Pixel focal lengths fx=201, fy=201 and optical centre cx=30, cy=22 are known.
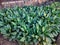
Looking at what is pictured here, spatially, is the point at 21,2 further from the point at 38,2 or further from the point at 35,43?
the point at 35,43

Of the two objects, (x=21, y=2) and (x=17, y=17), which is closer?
(x=17, y=17)

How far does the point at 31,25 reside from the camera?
14.2 feet

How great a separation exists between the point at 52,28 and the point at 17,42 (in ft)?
2.62

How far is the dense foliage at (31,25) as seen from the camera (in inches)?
161

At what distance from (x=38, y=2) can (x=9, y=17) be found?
1.59 meters

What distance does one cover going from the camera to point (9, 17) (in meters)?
4.61

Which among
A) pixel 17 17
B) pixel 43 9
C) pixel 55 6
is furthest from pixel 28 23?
pixel 55 6

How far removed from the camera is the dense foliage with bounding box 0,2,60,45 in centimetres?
408

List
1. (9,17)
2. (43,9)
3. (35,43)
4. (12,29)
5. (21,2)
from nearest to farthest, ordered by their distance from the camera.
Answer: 1. (35,43)
2. (12,29)
3. (9,17)
4. (43,9)
5. (21,2)

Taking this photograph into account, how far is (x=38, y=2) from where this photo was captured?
5941 mm

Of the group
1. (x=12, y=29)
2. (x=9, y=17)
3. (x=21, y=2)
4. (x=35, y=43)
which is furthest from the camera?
(x=21, y=2)

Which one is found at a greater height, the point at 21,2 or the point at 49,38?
the point at 21,2

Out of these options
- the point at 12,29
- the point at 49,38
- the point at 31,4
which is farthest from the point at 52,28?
the point at 31,4

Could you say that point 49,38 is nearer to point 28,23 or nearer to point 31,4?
point 28,23
